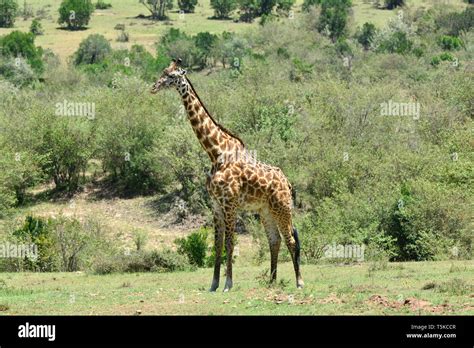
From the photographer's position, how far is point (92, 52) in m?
88.6

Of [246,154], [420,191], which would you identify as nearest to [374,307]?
[246,154]

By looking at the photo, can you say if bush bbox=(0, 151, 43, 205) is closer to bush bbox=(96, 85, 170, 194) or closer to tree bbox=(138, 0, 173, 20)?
bush bbox=(96, 85, 170, 194)

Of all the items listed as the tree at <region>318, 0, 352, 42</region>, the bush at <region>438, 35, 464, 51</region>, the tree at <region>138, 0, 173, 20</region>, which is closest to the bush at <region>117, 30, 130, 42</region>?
the tree at <region>138, 0, 173, 20</region>

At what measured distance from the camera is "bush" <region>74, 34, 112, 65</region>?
88438 millimetres

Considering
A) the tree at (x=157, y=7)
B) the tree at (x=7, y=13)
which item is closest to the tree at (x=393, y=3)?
the tree at (x=157, y=7)

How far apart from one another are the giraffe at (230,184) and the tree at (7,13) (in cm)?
9209

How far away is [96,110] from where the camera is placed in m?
50.5

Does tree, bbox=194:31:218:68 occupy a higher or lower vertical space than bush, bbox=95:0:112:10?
lower

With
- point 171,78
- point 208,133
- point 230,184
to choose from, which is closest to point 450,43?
point 208,133

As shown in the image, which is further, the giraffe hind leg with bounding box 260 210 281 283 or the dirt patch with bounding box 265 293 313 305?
the giraffe hind leg with bounding box 260 210 281 283

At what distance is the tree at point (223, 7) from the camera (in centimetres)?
11038

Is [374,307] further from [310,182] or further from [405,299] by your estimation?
[310,182]

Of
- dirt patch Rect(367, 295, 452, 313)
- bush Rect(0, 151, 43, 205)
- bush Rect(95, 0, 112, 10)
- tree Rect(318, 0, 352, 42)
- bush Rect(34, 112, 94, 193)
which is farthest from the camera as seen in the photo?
bush Rect(95, 0, 112, 10)

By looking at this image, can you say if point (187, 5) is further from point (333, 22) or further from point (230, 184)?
point (230, 184)
